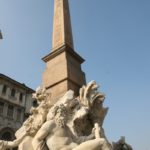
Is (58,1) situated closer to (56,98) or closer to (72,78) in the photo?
(72,78)

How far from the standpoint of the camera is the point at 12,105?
77.2ft

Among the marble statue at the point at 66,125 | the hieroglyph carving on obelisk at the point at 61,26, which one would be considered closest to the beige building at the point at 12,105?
the hieroglyph carving on obelisk at the point at 61,26

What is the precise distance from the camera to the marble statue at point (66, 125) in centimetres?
360

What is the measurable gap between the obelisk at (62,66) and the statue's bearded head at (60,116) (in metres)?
1.16

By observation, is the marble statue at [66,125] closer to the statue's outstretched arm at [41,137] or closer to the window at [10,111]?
the statue's outstretched arm at [41,137]

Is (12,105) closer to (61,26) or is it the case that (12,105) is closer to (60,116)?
(61,26)

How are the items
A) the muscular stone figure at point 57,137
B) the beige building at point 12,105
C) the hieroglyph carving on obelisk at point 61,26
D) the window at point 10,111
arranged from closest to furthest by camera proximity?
the muscular stone figure at point 57,137 → the hieroglyph carving on obelisk at point 61,26 → the beige building at point 12,105 → the window at point 10,111

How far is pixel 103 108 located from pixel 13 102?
2012cm

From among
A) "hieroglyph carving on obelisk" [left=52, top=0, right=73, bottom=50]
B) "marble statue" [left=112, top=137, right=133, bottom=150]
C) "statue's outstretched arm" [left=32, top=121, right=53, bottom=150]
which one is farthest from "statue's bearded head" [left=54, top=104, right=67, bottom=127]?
"hieroglyph carving on obelisk" [left=52, top=0, right=73, bottom=50]

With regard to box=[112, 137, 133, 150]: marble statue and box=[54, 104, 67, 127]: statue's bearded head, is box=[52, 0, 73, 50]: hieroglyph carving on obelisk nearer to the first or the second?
box=[54, 104, 67, 127]: statue's bearded head

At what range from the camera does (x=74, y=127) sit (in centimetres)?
429

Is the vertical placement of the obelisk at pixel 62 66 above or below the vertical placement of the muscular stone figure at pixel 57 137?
above

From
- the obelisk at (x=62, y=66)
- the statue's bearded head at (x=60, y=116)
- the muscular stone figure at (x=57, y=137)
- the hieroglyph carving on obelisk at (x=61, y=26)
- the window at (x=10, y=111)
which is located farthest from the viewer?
the window at (x=10, y=111)

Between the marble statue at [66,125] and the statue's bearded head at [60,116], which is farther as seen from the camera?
the statue's bearded head at [60,116]
